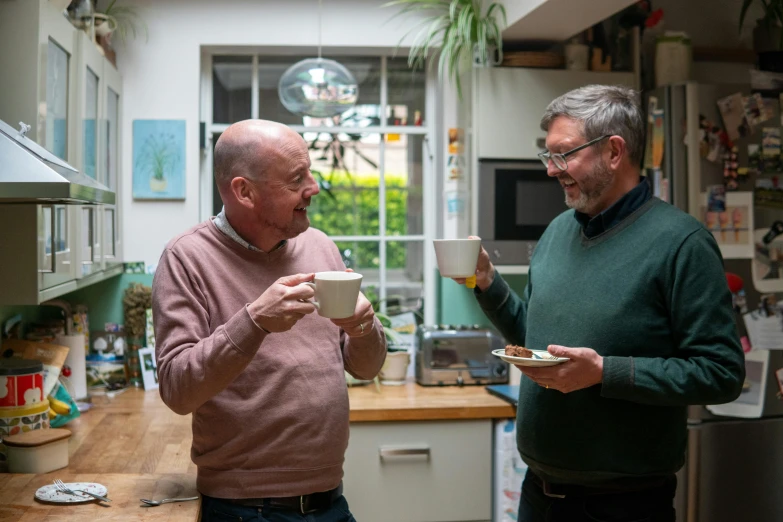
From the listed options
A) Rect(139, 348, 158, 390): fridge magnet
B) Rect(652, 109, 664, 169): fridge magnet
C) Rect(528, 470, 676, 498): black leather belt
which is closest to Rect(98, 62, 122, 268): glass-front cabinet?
Rect(139, 348, 158, 390): fridge magnet

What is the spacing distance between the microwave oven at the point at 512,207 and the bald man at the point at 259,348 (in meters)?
1.47

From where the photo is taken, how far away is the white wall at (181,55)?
11.2 feet

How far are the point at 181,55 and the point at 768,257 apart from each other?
241cm

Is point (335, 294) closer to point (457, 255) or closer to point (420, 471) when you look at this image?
point (457, 255)

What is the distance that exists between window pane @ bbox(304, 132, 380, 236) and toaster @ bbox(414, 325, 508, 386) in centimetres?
68

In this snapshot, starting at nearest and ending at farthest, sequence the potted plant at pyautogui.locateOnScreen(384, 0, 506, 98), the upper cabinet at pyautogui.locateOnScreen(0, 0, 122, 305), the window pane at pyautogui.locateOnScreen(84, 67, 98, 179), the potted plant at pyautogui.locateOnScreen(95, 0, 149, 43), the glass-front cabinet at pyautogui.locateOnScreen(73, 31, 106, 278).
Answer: the upper cabinet at pyautogui.locateOnScreen(0, 0, 122, 305)
the glass-front cabinet at pyautogui.locateOnScreen(73, 31, 106, 278)
the window pane at pyautogui.locateOnScreen(84, 67, 98, 179)
the potted plant at pyautogui.locateOnScreen(384, 0, 506, 98)
the potted plant at pyautogui.locateOnScreen(95, 0, 149, 43)

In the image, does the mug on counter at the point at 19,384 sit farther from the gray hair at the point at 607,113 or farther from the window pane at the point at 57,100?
the gray hair at the point at 607,113

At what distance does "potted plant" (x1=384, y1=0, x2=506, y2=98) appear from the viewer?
3080 millimetres

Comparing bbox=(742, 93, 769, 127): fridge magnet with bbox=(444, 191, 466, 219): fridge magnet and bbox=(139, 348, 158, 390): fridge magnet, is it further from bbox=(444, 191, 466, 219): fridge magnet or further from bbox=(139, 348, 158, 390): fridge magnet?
bbox=(139, 348, 158, 390): fridge magnet

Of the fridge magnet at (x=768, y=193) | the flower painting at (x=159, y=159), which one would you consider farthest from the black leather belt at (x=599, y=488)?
the flower painting at (x=159, y=159)

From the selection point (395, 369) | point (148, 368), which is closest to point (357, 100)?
point (395, 369)

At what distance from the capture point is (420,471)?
9.48ft

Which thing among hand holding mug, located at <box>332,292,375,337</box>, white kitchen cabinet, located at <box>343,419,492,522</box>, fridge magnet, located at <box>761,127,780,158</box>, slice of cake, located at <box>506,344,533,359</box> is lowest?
white kitchen cabinet, located at <box>343,419,492,522</box>

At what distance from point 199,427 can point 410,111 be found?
2.30 meters
